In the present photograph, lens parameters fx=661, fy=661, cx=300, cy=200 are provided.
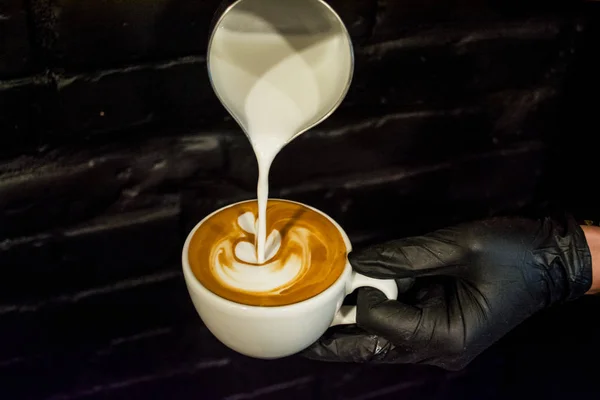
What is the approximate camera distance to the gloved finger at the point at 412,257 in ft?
2.26

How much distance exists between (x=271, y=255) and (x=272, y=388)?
0.44 meters

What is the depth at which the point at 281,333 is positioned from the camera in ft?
2.07

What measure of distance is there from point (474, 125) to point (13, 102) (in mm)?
584

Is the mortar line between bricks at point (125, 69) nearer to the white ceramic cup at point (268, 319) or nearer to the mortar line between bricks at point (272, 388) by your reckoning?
the white ceramic cup at point (268, 319)

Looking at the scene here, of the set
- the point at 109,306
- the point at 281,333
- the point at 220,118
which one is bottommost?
the point at 109,306

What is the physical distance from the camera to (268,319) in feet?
2.01

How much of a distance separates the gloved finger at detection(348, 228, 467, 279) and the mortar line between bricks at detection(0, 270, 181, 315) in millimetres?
300

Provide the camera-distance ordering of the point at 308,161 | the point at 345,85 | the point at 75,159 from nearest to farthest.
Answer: the point at 345,85 < the point at 75,159 < the point at 308,161

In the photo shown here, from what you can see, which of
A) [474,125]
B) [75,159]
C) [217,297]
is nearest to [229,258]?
[217,297]

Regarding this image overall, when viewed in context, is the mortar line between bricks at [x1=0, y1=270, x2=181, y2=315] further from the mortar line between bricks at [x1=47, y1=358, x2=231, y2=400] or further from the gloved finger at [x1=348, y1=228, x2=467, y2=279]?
the gloved finger at [x1=348, y1=228, x2=467, y2=279]

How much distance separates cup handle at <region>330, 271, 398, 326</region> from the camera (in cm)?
71

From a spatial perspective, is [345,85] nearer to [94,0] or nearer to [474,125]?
[94,0]

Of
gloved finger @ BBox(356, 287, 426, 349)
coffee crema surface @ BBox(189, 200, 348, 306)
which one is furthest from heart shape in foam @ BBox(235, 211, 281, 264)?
gloved finger @ BBox(356, 287, 426, 349)

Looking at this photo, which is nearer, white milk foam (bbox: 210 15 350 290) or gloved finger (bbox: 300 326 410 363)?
white milk foam (bbox: 210 15 350 290)
